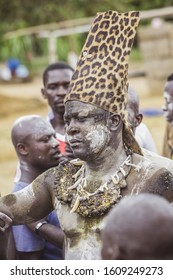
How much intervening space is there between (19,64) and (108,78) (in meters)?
23.8

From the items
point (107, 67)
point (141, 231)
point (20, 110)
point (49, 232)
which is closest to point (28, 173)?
point (49, 232)

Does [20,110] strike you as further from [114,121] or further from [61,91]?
[114,121]

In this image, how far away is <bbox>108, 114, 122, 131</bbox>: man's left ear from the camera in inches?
137

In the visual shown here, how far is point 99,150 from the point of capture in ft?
11.3

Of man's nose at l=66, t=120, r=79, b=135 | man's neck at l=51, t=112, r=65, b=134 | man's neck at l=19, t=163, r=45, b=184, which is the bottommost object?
man's neck at l=19, t=163, r=45, b=184

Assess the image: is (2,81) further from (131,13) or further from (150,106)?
(131,13)

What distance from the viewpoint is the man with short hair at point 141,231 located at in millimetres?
2324

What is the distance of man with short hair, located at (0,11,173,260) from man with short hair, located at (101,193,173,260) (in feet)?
3.03

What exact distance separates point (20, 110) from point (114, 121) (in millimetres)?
14807

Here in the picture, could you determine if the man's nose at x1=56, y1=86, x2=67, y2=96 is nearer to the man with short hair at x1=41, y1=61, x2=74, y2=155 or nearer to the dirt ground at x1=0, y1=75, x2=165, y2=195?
the man with short hair at x1=41, y1=61, x2=74, y2=155

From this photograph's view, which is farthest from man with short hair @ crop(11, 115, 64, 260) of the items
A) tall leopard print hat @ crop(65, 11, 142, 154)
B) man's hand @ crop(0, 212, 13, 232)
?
tall leopard print hat @ crop(65, 11, 142, 154)

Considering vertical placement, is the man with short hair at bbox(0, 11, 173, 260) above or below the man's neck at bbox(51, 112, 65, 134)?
above

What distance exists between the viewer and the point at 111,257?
96.7 inches
